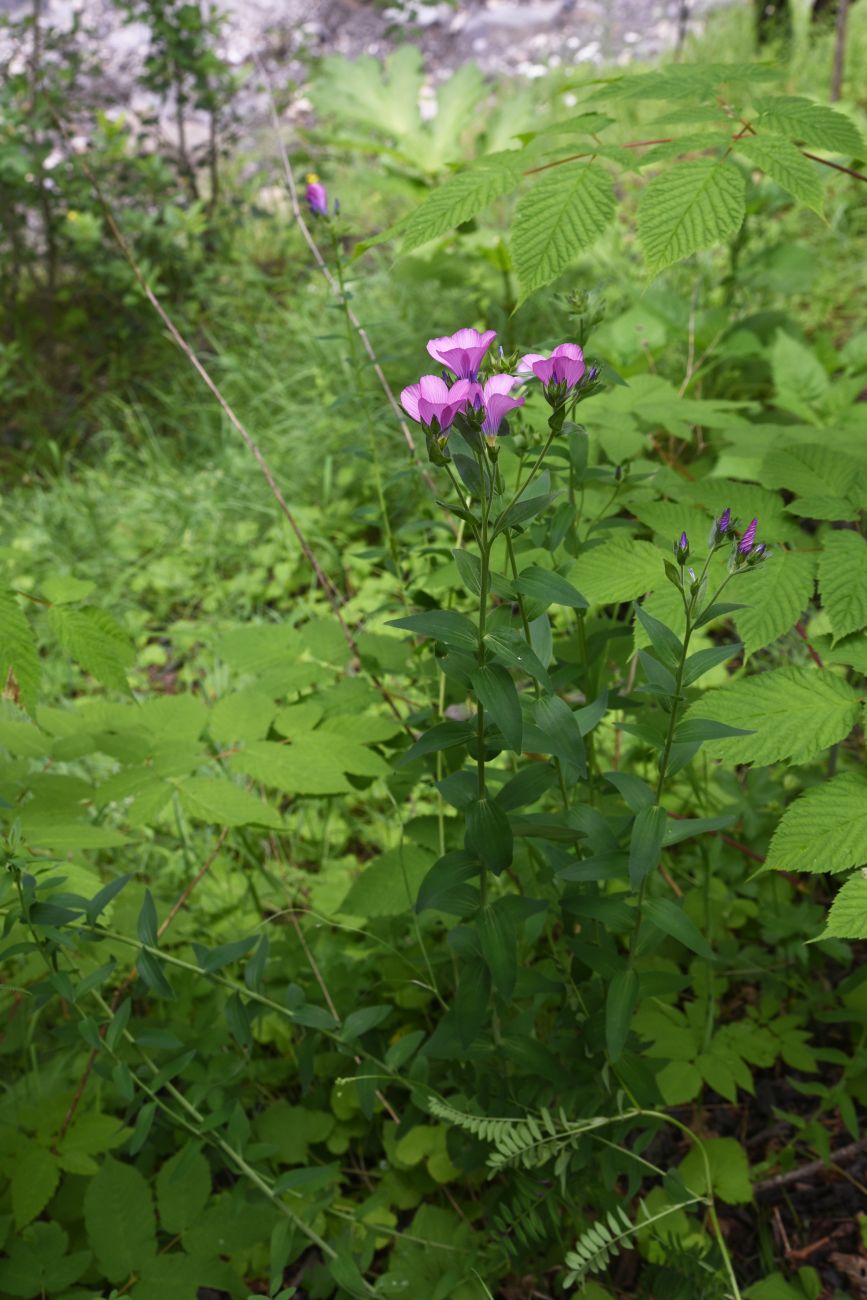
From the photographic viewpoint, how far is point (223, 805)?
1368mm

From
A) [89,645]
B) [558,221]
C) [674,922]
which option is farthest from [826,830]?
[89,645]

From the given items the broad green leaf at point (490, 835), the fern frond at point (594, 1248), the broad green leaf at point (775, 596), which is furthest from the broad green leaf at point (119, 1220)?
the broad green leaf at point (775, 596)

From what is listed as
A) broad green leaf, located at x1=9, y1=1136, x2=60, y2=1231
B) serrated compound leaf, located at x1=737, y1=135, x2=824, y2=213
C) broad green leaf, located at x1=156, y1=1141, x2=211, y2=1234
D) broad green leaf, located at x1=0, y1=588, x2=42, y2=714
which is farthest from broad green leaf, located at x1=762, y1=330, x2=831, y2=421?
broad green leaf, located at x1=9, y1=1136, x2=60, y2=1231

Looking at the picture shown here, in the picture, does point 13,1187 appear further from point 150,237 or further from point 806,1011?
point 150,237

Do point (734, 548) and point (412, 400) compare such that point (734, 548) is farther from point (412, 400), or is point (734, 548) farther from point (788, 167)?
point (788, 167)

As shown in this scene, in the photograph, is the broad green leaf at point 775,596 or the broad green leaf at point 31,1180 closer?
the broad green leaf at point 775,596

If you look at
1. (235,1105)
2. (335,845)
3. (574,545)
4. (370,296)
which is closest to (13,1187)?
(235,1105)

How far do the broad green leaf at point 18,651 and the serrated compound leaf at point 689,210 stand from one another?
2.87 ft

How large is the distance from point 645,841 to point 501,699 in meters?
0.23

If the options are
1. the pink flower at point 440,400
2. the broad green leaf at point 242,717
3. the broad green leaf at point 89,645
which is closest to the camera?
the pink flower at point 440,400

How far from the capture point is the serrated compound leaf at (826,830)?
100 centimetres

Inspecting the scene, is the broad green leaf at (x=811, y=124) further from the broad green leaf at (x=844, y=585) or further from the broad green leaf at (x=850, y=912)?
the broad green leaf at (x=850, y=912)

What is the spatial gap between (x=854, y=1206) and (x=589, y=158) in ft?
5.02

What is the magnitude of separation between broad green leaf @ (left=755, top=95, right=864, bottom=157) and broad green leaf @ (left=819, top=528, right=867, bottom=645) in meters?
0.47
